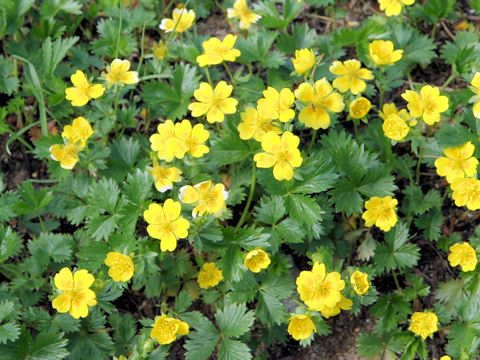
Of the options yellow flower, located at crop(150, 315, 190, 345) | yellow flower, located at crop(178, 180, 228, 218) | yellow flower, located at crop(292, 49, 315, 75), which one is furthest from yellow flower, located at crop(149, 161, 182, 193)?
yellow flower, located at crop(292, 49, 315, 75)

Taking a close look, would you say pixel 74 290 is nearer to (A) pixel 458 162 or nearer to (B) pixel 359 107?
(B) pixel 359 107

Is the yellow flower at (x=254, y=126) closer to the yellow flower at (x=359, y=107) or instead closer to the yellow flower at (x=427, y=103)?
the yellow flower at (x=359, y=107)

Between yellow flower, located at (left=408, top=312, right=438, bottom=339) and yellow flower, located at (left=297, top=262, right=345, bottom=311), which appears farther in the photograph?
yellow flower, located at (left=408, top=312, right=438, bottom=339)

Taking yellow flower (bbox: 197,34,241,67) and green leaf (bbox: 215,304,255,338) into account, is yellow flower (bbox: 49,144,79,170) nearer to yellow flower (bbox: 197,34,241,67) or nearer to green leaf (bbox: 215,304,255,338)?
yellow flower (bbox: 197,34,241,67)

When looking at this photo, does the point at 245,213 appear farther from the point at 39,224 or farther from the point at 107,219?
the point at 39,224

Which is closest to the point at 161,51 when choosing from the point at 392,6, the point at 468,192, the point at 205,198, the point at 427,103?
the point at 205,198

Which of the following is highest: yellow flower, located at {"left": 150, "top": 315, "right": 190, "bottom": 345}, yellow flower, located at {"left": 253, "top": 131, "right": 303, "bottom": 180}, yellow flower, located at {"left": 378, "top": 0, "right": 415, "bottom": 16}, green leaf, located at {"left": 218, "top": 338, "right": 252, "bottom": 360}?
yellow flower, located at {"left": 378, "top": 0, "right": 415, "bottom": 16}

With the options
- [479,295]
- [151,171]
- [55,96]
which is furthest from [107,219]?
[479,295]
